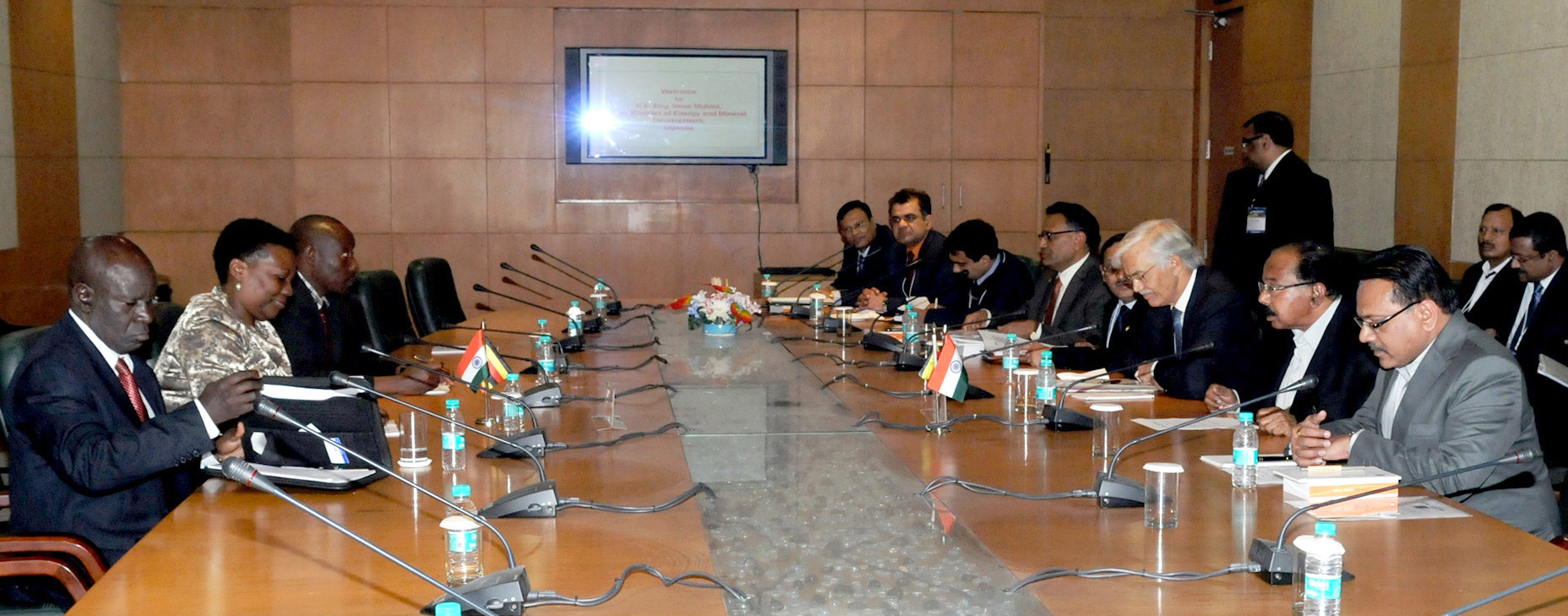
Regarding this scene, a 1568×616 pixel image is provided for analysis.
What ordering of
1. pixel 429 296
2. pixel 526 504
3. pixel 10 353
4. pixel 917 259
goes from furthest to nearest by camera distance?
1. pixel 917 259
2. pixel 429 296
3. pixel 10 353
4. pixel 526 504

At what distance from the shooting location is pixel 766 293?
22.8ft

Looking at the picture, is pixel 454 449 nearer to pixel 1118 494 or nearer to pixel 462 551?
pixel 462 551

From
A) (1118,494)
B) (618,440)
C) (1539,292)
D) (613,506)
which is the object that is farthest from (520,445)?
(1539,292)

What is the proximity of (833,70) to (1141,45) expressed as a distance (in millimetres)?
2373

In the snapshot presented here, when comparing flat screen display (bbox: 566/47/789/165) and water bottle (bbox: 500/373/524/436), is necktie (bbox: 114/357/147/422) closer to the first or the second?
water bottle (bbox: 500/373/524/436)

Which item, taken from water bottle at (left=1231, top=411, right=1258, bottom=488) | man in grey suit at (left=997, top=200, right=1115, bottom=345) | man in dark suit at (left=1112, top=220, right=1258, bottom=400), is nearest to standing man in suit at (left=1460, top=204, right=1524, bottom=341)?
man in grey suit at (left=997, top=200, right=1115, bottom=345)

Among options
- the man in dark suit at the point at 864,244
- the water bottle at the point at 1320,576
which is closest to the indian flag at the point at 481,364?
the water bottle at the point at 1320,576

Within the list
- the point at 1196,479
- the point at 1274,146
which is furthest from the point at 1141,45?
the point at 1196,479

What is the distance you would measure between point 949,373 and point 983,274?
287 centimetres

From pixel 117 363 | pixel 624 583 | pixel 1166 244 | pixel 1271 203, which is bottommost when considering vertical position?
pixel 624 583

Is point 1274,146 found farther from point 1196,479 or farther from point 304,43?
point 304,43

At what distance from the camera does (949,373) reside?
3291 mm

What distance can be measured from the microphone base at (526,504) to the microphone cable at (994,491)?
72 cm

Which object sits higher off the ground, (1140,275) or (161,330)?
(1140,275)
